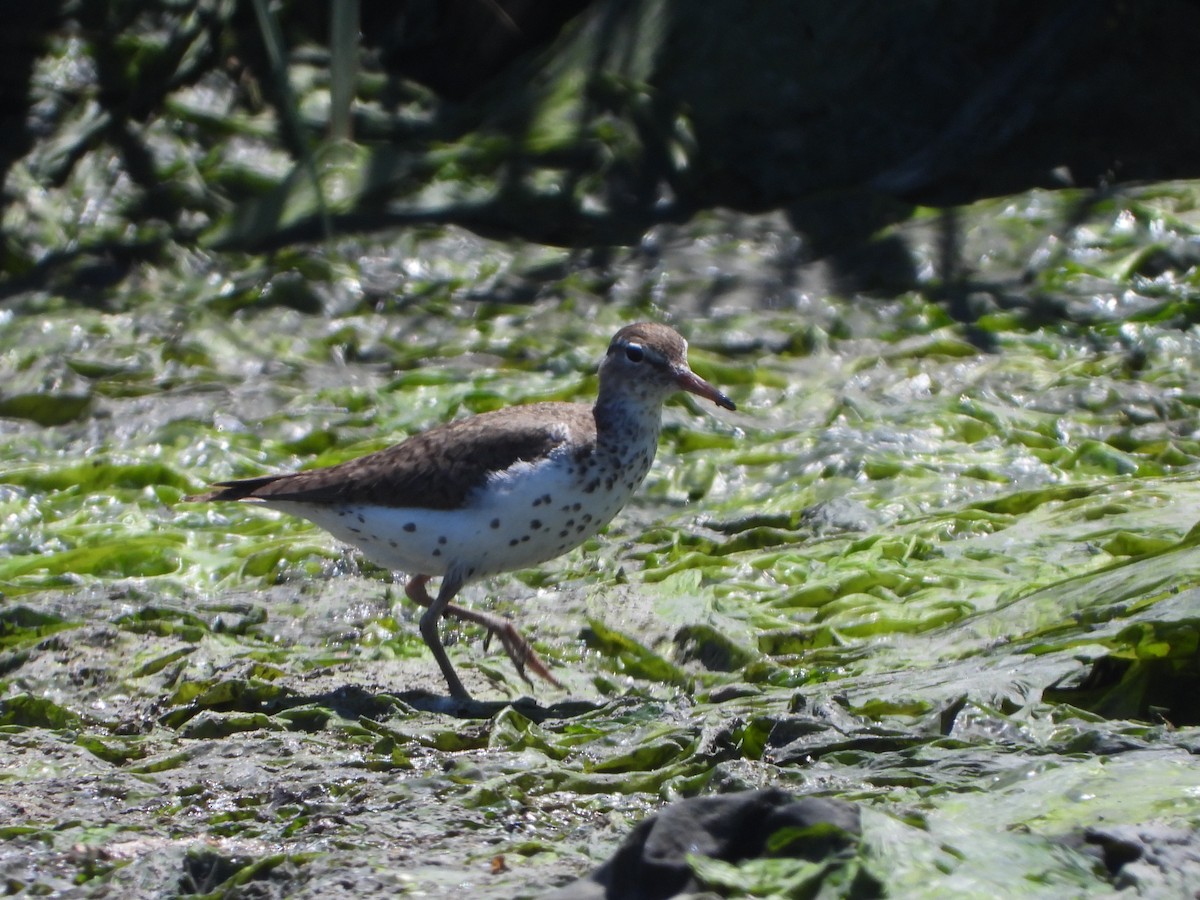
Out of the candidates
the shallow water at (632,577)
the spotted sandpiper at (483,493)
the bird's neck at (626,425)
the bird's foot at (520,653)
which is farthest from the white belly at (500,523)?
the shallow water at (632,577)

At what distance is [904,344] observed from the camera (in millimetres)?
8453

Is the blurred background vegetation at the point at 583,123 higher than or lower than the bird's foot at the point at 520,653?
higher

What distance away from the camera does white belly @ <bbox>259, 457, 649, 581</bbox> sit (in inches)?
210

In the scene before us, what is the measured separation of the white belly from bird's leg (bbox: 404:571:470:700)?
5cm

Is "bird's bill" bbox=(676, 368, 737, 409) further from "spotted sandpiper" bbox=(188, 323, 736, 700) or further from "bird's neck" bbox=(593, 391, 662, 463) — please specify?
"bird's neck" bbox=(593, 391, 662, 463)

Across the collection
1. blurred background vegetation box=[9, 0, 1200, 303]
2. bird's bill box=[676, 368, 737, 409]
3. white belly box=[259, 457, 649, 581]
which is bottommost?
white belly box=[259, 457, 649, 581]

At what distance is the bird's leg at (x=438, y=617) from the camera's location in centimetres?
518

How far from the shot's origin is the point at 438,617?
5.41 meters

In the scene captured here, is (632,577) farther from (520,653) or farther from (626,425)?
(520,653)

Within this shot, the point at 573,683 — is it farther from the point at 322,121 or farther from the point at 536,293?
the point at 322,121

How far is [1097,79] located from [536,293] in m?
4.09

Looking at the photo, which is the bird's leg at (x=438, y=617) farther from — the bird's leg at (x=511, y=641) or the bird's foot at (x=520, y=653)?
the bird's foot at (x=520, y=653)

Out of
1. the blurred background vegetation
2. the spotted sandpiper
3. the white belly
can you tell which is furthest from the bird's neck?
the blurred background vegetation

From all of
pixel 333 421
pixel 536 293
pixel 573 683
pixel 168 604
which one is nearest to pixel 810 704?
pixel 573 683
